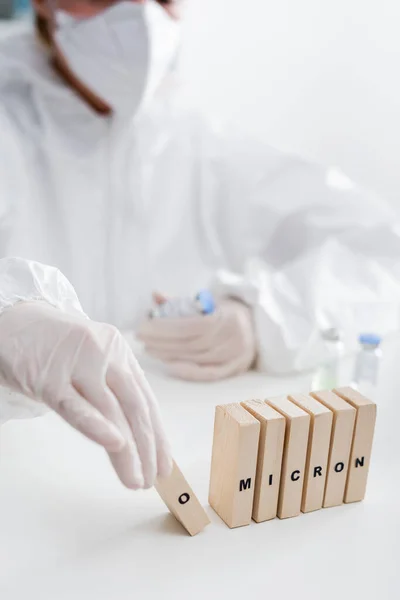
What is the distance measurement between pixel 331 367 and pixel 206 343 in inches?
8.2

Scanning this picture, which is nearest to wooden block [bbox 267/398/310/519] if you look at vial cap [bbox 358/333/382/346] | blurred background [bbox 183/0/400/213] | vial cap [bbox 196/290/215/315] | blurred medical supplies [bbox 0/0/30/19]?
vial cap [bbox 358/333/382/346]

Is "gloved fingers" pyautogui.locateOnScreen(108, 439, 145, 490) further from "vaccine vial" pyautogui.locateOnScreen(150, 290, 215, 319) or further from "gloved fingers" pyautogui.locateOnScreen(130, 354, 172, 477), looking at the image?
"vaccine vial" pyautogui.locateOnScreen(150, 290, 215, 319)

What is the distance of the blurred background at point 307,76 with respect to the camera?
1657mm

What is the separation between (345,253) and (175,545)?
80 cm

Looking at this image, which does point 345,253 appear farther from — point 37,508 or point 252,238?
point 37,508

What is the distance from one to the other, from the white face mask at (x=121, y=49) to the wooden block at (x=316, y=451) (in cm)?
74

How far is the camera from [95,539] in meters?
→ 0.71

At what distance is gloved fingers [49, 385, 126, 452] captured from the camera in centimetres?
61

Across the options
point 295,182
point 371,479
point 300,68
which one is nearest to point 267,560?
point 371,479

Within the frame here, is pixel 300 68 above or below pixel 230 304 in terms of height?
above

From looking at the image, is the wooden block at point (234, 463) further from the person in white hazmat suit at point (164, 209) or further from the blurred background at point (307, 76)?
the blurred background at point (307, 76)

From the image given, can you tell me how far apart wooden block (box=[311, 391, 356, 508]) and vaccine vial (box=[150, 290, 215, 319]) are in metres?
0.39

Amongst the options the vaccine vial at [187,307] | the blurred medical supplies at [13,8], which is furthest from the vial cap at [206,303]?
the blurred medical supplies at [13,8]

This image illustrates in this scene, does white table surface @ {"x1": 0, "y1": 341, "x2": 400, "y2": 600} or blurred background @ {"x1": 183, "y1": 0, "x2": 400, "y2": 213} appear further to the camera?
blurred background @ {"x1": 183, "y1": 0, "x2": 400, "y2": 213}
